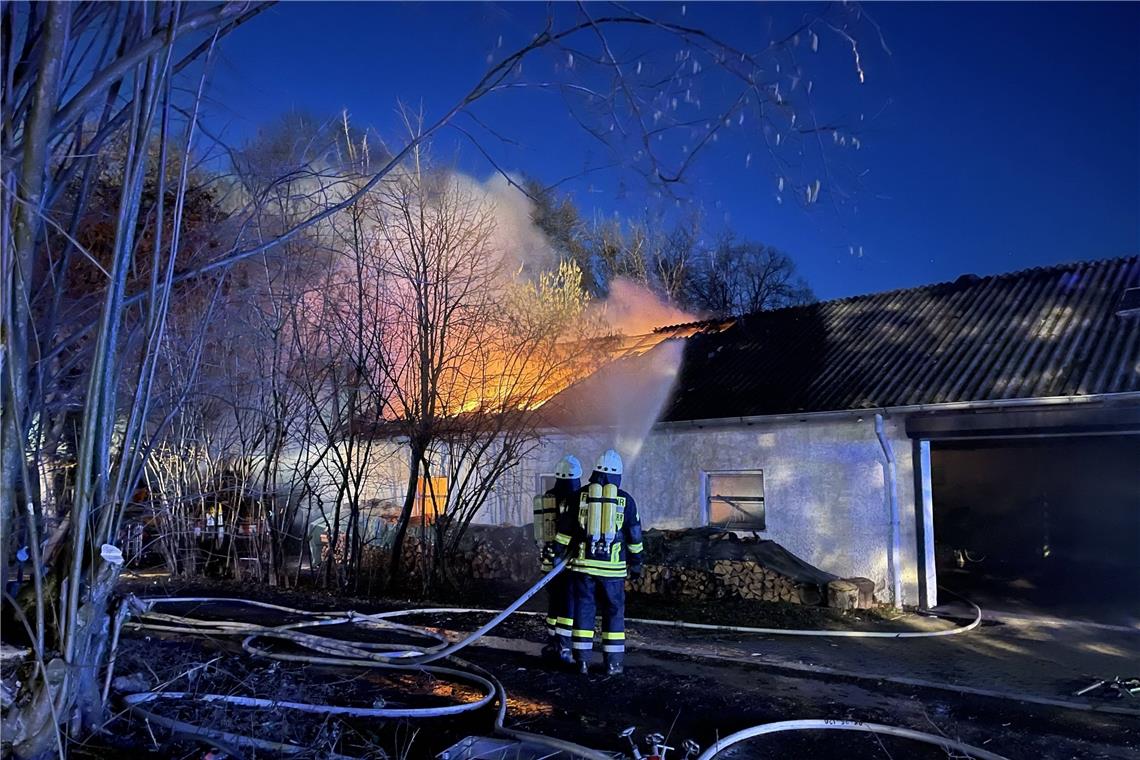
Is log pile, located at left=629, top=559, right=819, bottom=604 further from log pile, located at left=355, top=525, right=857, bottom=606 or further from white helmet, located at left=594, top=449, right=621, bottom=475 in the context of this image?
white helmet, located at left=594, top=449, right=621, bottom=475

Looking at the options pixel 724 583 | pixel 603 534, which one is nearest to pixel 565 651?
pixel 603 534

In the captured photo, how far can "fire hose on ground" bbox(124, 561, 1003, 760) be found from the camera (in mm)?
4211

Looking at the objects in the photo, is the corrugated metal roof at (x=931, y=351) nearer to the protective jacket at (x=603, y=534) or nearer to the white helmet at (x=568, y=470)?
the white helmet at (x=568, y=470)

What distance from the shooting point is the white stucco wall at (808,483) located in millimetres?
10898

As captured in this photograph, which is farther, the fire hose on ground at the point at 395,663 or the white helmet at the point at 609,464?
A: the white helmet at the point at 609,464

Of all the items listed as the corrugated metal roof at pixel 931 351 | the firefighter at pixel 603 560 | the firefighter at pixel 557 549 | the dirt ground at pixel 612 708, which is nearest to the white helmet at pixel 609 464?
the firefighter at pixel 603 560

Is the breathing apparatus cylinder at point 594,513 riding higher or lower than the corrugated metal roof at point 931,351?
lower

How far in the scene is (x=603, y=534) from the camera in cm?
658

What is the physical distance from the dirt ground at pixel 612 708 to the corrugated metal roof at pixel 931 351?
5.09 m

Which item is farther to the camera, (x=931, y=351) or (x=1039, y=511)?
(x=1039, y=511)

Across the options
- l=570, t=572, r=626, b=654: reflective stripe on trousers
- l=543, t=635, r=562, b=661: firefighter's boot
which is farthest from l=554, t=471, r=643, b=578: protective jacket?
l=543, t=635, r=562, b=661: firefighter's boot

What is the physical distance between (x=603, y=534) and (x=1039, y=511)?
49.0 feet

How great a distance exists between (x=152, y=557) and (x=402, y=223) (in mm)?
9264

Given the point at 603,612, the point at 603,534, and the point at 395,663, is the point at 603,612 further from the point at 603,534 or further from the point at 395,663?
the point at 395,663
